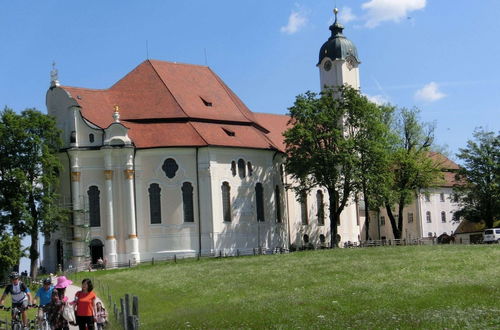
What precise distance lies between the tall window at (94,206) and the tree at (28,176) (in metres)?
2.49

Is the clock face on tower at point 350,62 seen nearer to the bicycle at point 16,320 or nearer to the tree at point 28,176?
the tree at point 28,176

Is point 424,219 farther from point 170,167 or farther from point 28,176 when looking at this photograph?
point 28,176

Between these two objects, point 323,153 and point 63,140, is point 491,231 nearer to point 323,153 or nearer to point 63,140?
point 323,153

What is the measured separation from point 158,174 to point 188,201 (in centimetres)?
318

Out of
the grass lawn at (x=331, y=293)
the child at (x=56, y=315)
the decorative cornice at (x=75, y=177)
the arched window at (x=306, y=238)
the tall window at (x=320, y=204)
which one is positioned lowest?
the grass lawn at (x=331, y=293)

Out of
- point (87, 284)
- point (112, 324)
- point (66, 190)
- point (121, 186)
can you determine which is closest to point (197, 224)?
point (121, 186)

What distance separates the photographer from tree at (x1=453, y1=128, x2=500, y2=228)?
265 ft

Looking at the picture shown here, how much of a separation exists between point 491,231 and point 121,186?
3054 cm

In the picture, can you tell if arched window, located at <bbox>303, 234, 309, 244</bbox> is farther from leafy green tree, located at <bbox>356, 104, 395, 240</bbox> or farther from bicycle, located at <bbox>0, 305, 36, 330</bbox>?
bicycle, located at <bbox>0, 305, 36, 330</bbox>

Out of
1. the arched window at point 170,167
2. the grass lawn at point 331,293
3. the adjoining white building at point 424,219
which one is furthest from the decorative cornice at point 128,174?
the adjoining white building at point 424,219

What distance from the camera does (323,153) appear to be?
66.6 m

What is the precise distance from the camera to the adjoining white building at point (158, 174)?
63.9 m

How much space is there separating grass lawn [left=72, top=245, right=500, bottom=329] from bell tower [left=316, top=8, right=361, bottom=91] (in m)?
39.3

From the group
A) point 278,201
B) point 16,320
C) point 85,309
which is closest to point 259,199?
point 278,201
